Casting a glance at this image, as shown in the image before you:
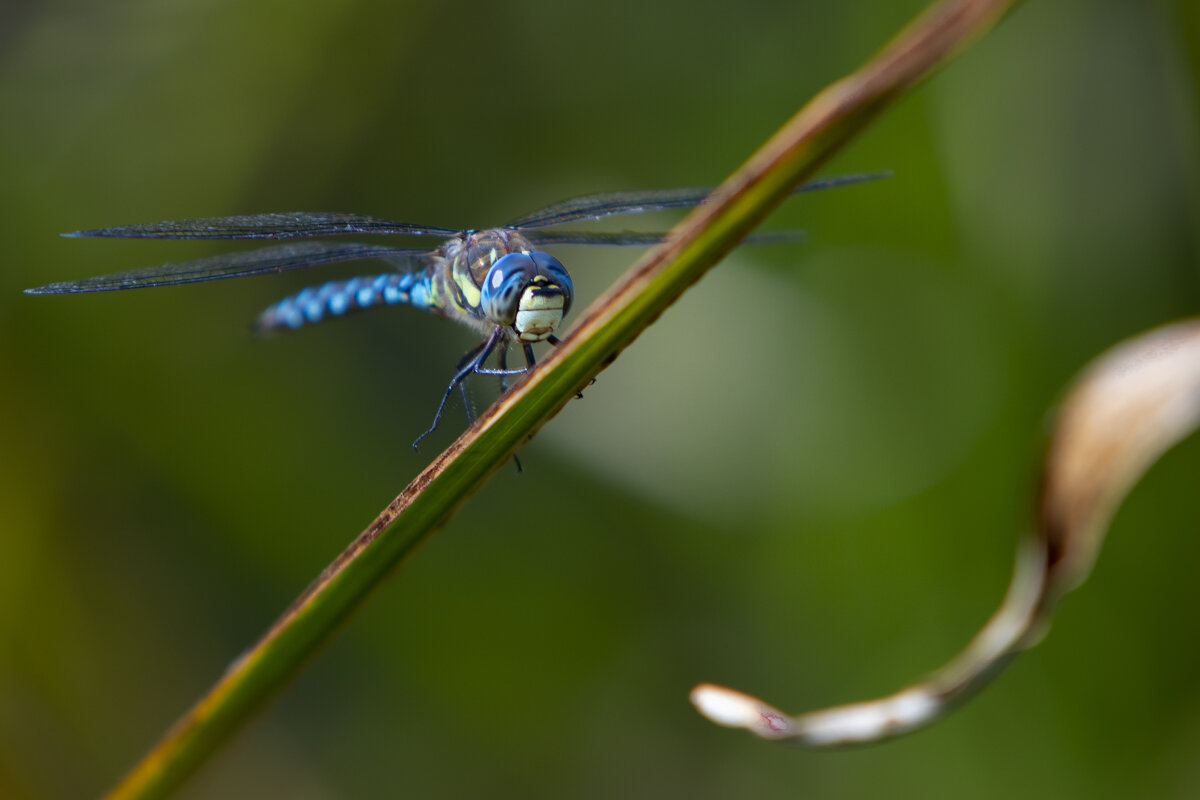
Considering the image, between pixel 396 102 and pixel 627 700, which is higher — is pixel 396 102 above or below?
above

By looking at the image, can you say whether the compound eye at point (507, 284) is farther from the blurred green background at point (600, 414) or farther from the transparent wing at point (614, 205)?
the blurred green background at point (600, 414)

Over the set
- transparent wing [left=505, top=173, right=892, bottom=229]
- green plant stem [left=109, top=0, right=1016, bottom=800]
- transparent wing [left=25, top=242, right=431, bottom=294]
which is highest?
transparent wing [left=505, top=173, right=892, bottom=229]

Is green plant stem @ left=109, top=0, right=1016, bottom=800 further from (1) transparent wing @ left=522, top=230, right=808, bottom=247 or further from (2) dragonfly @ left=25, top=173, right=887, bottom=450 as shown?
(1) transparent wing @ left=522, top=230, right=808, bottom=247

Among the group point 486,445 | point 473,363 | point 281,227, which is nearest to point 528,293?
point 473,363

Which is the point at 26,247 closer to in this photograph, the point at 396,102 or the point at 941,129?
the point at 396,102

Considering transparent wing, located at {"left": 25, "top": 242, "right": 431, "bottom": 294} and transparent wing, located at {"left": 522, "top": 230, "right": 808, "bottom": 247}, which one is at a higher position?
transparent wing, located at {"left": 522, "top": 230, "right": 808, "bottom": 247}

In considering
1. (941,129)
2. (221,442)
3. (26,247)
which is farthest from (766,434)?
(26,247)

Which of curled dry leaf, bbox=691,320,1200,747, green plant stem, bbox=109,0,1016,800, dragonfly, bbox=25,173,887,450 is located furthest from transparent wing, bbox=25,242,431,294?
curled dry leaf, bbox=691,320,1200,747
